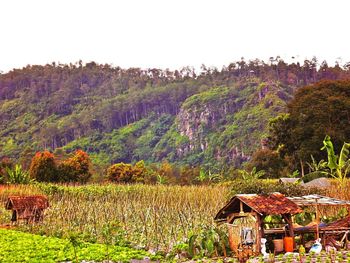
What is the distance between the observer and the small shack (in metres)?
19.7

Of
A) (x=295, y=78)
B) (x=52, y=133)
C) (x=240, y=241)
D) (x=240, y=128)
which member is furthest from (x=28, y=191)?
(x=295, y=78)

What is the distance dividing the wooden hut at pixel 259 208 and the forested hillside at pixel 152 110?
144ft

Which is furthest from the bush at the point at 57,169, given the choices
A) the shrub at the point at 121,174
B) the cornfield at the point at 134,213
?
the cornfield at the point at 134,213

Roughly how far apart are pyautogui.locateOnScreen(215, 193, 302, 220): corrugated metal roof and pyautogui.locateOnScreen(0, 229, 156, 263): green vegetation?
7.96 feet

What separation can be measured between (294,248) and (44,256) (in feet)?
18.7

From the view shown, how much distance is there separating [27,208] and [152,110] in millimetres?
64269

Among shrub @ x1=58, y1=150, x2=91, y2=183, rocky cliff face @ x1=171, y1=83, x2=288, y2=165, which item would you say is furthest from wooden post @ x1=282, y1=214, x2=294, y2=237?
rocky cliff face @ x1=171, y1=83, x2=288, y2=165

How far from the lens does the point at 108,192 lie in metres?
26.1

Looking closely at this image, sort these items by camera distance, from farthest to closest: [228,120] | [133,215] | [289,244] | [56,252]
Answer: [228,120] → [133,215] → [56,252] → [289,244]

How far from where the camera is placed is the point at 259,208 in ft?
Result: 39.6

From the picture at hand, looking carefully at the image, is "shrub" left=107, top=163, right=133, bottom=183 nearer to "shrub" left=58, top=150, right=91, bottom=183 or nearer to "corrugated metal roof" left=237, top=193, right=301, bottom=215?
"shrub" left=58, top=150, right=91, bottom=183

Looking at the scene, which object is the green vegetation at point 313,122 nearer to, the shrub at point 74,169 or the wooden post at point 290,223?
the shrub at point 74,169

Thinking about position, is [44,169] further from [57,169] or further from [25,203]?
[25,203]

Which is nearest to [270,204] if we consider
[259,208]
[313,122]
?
[259,208]
